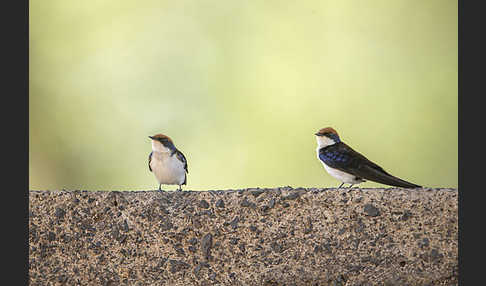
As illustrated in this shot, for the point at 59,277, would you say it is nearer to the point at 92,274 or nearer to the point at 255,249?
the point at 92,274

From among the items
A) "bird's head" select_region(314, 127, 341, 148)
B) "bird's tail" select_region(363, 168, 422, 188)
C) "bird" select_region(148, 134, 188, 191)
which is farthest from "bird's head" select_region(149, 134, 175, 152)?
"bird's tail" select_region(363, 168, 422, 188)

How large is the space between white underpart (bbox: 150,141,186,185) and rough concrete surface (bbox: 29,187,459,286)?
0.65 m

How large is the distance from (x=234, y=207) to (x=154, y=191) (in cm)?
43

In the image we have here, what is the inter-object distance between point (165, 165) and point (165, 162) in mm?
19

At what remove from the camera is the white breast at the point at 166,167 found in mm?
3711

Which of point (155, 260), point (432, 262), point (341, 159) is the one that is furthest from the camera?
point (341, 159)

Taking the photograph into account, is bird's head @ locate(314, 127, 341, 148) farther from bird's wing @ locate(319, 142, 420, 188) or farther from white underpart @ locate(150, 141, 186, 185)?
white underpart @ locate(150, 141, 186, 185)

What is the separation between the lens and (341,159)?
11.2 ft

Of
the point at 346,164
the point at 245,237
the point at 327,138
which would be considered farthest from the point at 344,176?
the point at 245,237

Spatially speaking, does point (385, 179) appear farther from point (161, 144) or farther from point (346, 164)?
point (161, 144)

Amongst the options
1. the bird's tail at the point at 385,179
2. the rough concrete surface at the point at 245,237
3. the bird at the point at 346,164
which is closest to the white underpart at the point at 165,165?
the rough concrete surface at the point at 245,237

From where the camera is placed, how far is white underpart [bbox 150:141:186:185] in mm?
3711

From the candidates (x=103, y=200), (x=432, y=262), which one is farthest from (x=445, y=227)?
(x=103, y=200)

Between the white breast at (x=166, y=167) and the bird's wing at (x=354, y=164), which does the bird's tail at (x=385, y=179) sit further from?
the white breast at (x=166, y=167)
